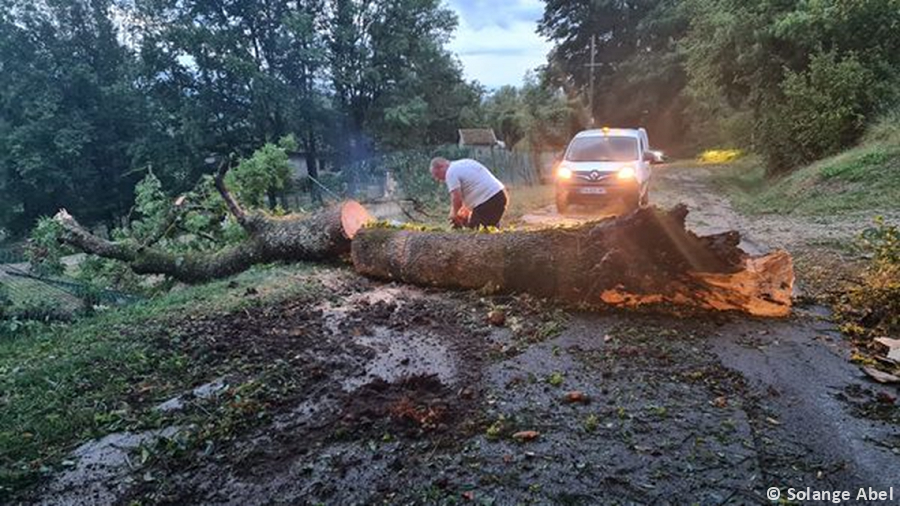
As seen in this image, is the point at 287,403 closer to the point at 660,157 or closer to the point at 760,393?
the point at 760,393

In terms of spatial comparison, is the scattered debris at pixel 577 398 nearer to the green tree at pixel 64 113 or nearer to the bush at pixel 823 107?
the bush at pixel 823 107

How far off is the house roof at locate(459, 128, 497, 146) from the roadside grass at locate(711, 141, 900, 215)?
2432cm

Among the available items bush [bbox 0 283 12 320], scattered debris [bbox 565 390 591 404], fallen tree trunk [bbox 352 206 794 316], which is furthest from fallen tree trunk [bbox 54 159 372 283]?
scattered debris [bbox 565 390 591 404]

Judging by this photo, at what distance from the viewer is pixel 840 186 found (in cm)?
955

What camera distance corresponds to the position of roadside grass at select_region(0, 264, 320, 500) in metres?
2.60

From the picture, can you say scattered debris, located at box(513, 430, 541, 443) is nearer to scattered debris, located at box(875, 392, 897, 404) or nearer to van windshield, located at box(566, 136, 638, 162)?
scattered debris, located at box(875, 392, 897, 404)

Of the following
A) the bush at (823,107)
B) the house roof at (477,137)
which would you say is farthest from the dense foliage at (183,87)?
the bush at (823,107)

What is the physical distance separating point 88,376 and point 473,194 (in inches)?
180

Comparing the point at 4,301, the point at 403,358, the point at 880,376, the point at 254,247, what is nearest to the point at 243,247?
the point at 254,247

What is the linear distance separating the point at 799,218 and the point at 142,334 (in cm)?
973

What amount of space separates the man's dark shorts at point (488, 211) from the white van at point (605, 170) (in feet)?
13.6

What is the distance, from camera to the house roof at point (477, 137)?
116 ft

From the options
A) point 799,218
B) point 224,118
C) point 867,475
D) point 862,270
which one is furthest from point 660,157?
point 224,118

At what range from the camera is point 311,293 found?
5363 mm
